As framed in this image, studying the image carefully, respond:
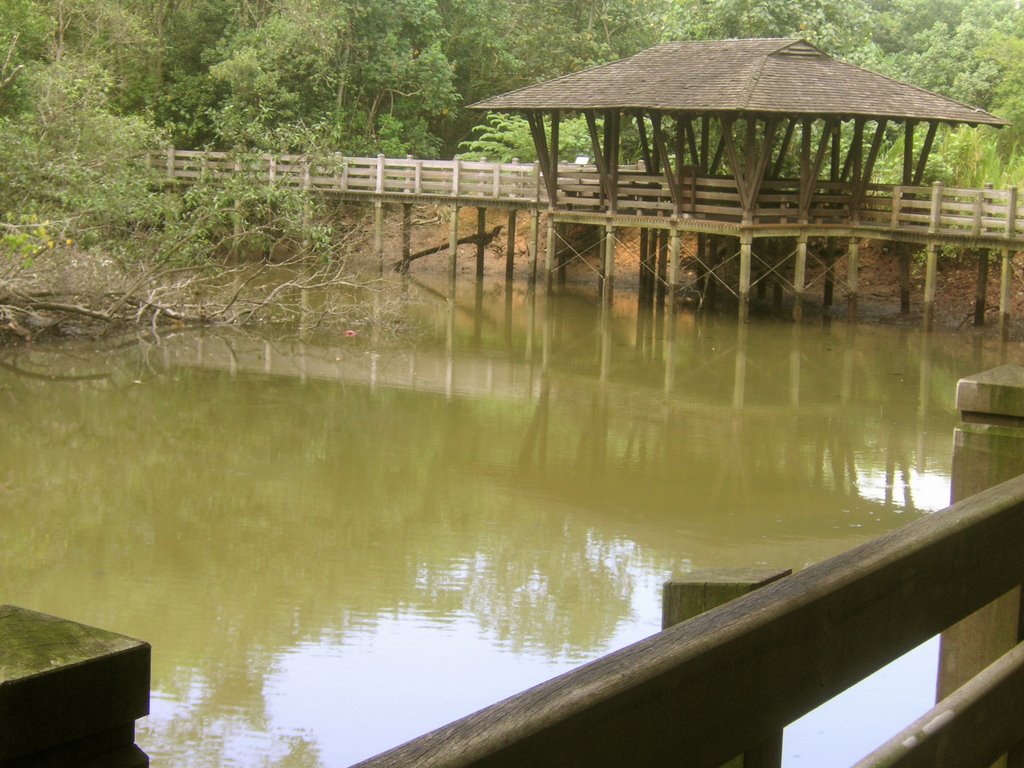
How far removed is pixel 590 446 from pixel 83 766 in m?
12.6

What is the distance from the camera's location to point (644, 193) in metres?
24.3

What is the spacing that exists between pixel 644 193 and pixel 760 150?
2.28 metres

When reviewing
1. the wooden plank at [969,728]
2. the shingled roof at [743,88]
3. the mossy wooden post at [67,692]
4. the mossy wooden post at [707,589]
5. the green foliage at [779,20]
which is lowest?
the wooden plank at [969,728]

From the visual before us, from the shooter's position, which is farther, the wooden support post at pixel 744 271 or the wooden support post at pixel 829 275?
the wooden support post at pixel 829 275

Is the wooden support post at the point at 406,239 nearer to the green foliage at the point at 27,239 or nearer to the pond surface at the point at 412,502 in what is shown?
the pond surface at the point at 412,502

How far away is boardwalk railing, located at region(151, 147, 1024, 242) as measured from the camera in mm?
21562

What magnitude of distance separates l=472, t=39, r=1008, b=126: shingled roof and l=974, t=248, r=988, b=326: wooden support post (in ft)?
7.64

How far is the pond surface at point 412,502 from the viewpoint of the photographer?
295 inches

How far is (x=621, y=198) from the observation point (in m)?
26.0

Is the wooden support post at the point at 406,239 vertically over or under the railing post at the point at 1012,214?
under

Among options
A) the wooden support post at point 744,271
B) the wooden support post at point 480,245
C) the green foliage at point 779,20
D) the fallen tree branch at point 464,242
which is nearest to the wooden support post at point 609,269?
the wooden support post at point 744,271

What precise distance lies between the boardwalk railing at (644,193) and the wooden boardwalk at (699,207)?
24 millimetres

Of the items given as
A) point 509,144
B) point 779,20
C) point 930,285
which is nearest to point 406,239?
point 509,144

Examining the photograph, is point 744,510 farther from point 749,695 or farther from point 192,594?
point 749,695
